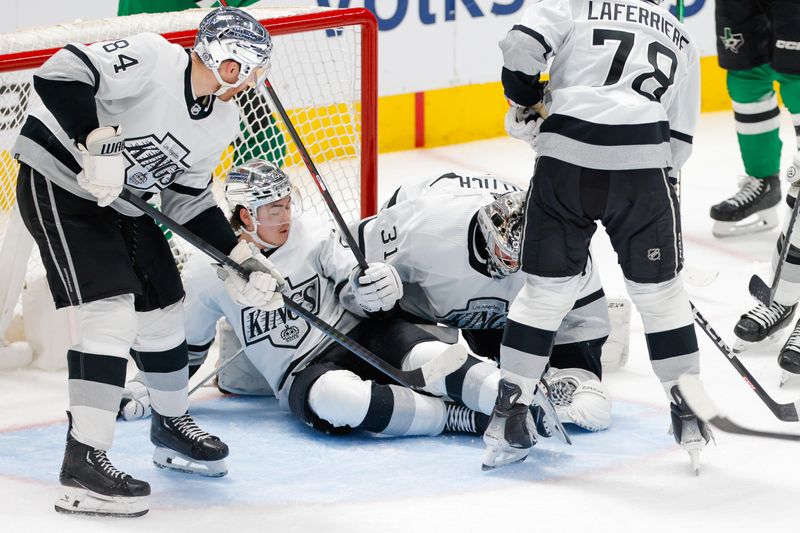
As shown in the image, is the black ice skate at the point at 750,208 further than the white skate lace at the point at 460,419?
Yes

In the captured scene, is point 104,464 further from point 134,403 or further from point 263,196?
point 263,196

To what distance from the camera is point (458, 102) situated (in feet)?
19.9

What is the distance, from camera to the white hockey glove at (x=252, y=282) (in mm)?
2971

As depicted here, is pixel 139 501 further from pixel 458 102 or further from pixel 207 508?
pixel 458 102

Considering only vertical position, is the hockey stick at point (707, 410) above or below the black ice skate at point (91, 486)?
above

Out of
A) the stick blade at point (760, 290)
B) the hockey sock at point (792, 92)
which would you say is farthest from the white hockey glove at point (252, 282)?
the hockey sock at point (792, 92)

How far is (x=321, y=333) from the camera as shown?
133 inches

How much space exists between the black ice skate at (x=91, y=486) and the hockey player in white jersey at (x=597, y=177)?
0.76 meters

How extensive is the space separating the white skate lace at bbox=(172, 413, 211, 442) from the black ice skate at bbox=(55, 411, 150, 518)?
276 millimetres

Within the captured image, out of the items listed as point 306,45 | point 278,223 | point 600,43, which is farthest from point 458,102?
point 600,43

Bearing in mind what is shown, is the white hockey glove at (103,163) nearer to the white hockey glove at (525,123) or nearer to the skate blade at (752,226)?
the white hockey glove at (525,123)

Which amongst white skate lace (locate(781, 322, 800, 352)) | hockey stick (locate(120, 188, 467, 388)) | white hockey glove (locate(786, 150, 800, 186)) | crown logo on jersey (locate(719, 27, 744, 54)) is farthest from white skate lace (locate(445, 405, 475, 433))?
crown logo on jersey (locate(719, 27, 744, 54))

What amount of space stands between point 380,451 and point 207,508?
18.2 inches

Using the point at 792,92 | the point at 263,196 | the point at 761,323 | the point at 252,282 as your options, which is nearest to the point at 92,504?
the point at 252,282
